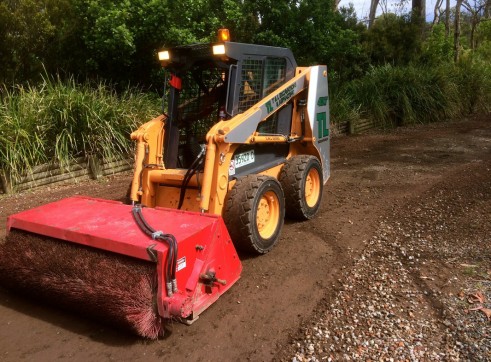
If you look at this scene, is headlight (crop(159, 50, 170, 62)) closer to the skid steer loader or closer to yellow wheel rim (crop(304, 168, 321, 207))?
the skid steer loader

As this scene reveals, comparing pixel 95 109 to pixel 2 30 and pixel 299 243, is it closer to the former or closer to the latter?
pixel 2 30

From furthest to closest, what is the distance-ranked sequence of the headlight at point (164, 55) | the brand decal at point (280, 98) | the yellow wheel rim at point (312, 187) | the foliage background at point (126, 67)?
the foliage background at point (126, 67), the yellow wheel rim at point (312, 187), the brand decal at point (280, 98), the headlight at point (164, 55)

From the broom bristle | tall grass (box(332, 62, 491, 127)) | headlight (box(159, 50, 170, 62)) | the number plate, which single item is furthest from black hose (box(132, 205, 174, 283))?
tall grass (box(332, 62, 491, 127))

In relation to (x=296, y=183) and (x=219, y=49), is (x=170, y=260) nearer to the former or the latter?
(x=219, y=49)

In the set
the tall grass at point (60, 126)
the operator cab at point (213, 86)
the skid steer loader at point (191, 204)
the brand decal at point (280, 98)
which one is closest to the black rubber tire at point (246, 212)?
the skid steer loader at point (191, 204)

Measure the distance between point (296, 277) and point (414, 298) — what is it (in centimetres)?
90

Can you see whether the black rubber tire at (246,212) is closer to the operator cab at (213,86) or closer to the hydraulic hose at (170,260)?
the operator cab at (213,86)

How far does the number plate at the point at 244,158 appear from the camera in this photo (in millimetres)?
4129

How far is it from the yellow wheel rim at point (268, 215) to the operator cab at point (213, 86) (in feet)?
2.57

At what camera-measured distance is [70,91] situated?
24.2ft

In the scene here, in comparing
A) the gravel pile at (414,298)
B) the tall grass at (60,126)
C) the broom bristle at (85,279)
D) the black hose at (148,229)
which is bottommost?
the gravel pile at (414,298)

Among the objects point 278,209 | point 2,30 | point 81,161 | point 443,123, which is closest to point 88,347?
point 278,209

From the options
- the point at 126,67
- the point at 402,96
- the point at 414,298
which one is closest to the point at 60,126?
the point at 126,67

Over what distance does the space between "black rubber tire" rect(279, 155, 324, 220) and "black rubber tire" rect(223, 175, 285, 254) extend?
0.70 m
